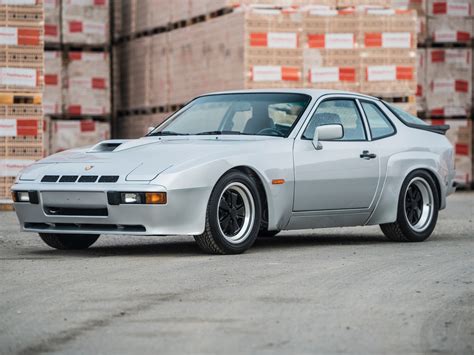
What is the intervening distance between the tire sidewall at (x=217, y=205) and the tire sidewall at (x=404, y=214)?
196 centimetres

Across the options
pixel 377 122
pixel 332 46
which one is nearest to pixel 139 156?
pixel 377 122

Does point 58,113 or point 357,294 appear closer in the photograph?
point 357,294

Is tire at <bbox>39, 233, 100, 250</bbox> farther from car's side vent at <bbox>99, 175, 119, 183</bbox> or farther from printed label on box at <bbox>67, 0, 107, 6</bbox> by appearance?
printed label on box at <bbox>67, 0, 107, 6</bbox>

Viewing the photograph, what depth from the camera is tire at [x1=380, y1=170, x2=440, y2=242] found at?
10.9 metres

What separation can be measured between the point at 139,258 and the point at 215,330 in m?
3.50

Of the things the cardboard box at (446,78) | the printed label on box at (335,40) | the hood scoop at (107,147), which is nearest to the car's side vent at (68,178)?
the hood scoop at (107,147)

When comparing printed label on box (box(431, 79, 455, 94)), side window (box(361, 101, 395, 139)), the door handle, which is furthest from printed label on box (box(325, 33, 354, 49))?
the door handle

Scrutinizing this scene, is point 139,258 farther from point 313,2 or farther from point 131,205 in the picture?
point 313,2

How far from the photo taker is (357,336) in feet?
17.9

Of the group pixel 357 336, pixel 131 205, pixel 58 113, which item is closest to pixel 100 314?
pixel 357 336

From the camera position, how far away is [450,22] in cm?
2084

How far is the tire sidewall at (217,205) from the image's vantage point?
353 inches

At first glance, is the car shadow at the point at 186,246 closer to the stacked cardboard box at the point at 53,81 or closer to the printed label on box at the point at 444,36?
the stacked cardboard box at the point at 53,81

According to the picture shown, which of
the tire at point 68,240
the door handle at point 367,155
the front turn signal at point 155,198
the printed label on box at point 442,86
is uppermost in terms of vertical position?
the printed label on box at point 442,86
